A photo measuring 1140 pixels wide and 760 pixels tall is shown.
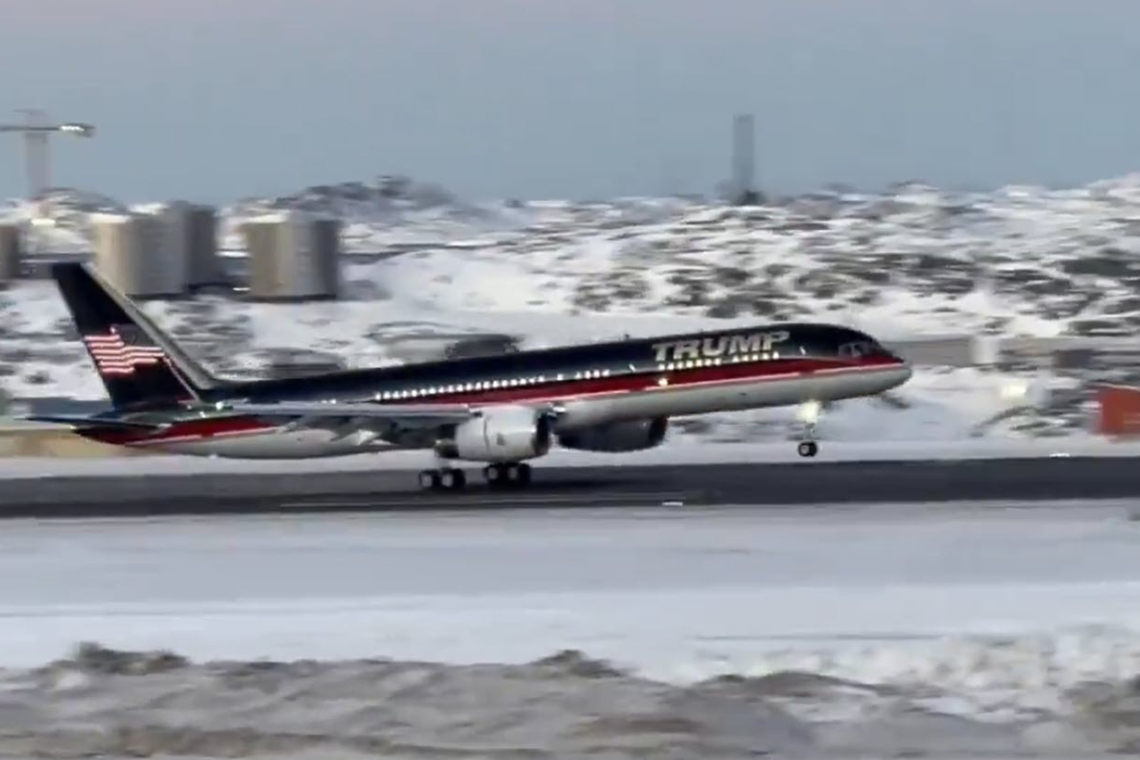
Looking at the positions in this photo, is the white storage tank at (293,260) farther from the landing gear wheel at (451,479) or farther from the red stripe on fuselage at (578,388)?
the landing gear wheel at (451,479)

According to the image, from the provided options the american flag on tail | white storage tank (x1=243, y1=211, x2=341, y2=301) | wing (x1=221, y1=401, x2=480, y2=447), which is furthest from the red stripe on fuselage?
white storage tank (x1=243, y1=211, x2=341, y2=301)

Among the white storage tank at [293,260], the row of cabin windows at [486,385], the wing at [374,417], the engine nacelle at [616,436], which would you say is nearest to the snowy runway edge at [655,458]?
the engine nacelle at [616,436]

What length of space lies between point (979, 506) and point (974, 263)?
→ 60.8 metres

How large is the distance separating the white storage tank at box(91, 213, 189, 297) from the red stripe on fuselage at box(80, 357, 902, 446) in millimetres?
40113

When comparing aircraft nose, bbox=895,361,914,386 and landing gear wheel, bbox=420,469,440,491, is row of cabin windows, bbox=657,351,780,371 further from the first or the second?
landing gear wheel, bbox=420,469,440,491

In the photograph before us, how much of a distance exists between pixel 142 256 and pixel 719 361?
46579 mm

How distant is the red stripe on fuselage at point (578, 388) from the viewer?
3731 cm

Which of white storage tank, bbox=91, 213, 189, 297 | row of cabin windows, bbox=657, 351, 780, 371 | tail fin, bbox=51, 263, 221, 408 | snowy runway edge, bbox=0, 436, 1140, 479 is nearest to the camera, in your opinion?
row of cabin windows, bbox=657, 351, 780, 371

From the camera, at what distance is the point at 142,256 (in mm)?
80125

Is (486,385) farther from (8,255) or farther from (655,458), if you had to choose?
(8,255)

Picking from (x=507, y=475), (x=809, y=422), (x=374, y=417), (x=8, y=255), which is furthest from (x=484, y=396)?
(x=8, y=255)

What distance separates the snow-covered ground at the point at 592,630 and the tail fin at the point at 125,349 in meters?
10.5

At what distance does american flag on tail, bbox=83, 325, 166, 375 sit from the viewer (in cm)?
4091

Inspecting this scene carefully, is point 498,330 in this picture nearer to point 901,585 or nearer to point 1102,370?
point 1102,370
